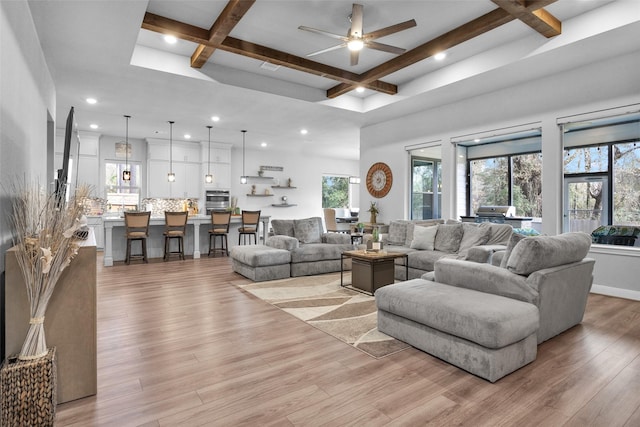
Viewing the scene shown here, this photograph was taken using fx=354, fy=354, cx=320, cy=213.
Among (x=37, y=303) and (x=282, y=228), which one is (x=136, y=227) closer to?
(x=282, y=228)

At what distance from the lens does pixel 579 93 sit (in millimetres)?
4684

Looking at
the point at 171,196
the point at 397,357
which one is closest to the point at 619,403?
the point at 397,357

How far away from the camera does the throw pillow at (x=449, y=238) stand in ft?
16.6

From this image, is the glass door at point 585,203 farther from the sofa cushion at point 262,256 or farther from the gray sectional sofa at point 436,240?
the sofa cushion at point 262,256

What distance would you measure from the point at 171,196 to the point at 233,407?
8632 mm

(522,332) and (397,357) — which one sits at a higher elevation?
(522,332)

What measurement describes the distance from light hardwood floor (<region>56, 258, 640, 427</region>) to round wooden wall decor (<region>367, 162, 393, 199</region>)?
4634 millimetres

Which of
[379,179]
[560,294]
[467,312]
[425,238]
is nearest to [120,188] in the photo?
→ [379,179]

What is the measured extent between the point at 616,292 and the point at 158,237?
7.78 meters

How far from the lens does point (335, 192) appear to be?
42.9 feet

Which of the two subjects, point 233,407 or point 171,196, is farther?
point 171,196

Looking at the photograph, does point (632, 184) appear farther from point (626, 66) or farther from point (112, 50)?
point (112, 50)

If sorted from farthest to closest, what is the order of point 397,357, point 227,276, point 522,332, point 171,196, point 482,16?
point 171,196, point 227,276, point 482,16, point 397,357, point 522,332

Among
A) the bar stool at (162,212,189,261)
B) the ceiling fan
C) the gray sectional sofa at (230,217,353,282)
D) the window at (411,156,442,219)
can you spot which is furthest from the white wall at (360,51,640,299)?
the bar stool at (162,212,189,261)
